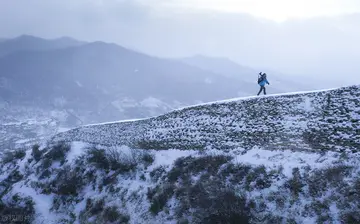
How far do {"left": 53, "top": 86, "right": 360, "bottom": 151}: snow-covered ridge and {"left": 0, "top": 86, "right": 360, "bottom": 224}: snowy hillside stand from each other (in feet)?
0.32

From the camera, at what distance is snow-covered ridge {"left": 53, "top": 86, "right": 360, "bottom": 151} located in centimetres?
1750

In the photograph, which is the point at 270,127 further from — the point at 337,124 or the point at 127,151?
the point at 127,151

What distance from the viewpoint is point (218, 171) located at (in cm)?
1812

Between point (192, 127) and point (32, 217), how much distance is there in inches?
620

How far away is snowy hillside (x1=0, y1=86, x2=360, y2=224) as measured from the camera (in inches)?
543

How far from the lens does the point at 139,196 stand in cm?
1986

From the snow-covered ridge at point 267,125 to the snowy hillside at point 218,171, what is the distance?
0.32 ft

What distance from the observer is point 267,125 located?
Answer: 21.2m

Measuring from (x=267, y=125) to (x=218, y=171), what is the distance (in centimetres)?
595

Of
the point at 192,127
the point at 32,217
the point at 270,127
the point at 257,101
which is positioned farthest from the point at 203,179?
the point at 32,217

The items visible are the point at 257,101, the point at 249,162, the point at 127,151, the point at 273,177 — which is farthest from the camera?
the point at 127,151

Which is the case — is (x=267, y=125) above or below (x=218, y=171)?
above

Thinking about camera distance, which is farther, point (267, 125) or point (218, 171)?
point (267, 125)

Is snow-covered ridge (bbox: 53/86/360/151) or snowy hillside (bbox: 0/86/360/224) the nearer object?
snowy hillside (bbox: 0/86/360/224)
